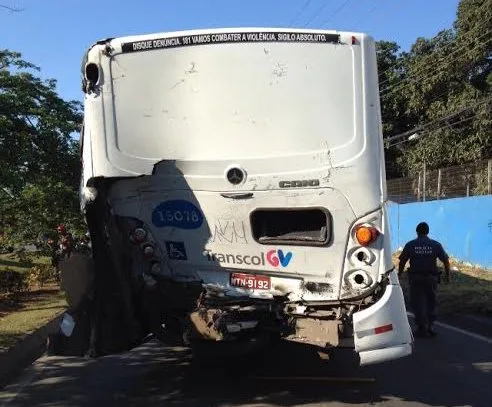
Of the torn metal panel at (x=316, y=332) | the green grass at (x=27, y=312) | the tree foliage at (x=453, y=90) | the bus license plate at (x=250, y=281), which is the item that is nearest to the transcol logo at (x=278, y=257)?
the bus license plate at (x=250, y=281)

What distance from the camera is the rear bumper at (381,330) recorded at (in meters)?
5.10

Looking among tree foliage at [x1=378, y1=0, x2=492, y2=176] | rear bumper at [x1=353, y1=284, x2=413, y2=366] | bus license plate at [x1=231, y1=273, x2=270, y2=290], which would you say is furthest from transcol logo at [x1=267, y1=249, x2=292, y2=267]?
tree foliage at [x1=378, y1=0, x2=492, y2=176]

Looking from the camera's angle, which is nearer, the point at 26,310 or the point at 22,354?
the point at 22,354

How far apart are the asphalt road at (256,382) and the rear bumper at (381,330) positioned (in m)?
0.70

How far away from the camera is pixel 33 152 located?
1200 centimetres

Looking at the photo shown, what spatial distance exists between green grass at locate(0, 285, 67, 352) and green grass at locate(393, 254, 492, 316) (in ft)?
22.0

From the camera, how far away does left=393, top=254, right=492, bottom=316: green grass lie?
11.3 m

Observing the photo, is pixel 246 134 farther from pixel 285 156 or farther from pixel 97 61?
pixel 97 61

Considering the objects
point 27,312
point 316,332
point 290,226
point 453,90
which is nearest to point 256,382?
point 316,332

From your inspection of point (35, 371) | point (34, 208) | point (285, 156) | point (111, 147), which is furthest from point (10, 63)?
point (285, 156)

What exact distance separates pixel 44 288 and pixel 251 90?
38.7 ft

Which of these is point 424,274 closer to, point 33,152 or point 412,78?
point 33,152

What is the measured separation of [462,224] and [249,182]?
18064mm

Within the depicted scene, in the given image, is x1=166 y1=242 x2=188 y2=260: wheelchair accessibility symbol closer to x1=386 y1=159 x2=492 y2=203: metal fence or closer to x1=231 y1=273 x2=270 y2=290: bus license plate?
x1=231 y1=273 x2=270 y2=290: bus license plate
